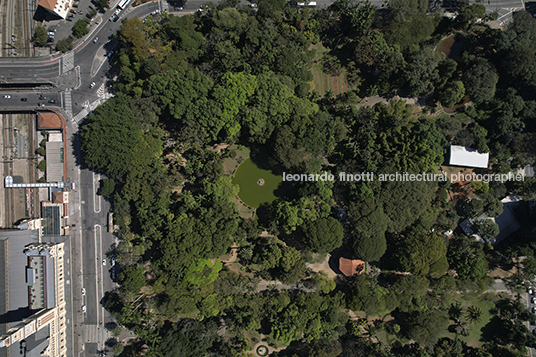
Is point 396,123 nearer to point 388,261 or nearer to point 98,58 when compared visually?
point 388,261

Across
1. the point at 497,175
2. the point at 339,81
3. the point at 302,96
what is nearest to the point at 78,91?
the point at 302,96

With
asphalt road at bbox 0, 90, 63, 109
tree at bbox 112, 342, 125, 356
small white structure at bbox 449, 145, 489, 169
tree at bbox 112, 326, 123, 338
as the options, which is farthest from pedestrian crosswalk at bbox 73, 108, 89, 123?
small white structure at bbox 449, 145, 489, 169

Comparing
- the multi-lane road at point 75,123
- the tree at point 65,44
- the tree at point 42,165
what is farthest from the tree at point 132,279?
the tree at point 65,44

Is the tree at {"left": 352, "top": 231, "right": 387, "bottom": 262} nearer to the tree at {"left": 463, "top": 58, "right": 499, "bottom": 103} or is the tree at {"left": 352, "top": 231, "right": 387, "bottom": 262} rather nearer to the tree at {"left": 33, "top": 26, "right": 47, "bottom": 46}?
the tree at {"left": 463, "top": 58, "right": 499, "bottom": 103}

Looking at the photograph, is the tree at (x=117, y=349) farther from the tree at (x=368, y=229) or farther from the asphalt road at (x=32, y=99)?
the asphalt road at (x=32, y=99)

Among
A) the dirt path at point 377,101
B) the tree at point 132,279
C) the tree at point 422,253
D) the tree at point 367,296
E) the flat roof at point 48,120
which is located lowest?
the tree at point 367,296

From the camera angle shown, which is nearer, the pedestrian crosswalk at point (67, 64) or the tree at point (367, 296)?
the tree at point (367, 296)
